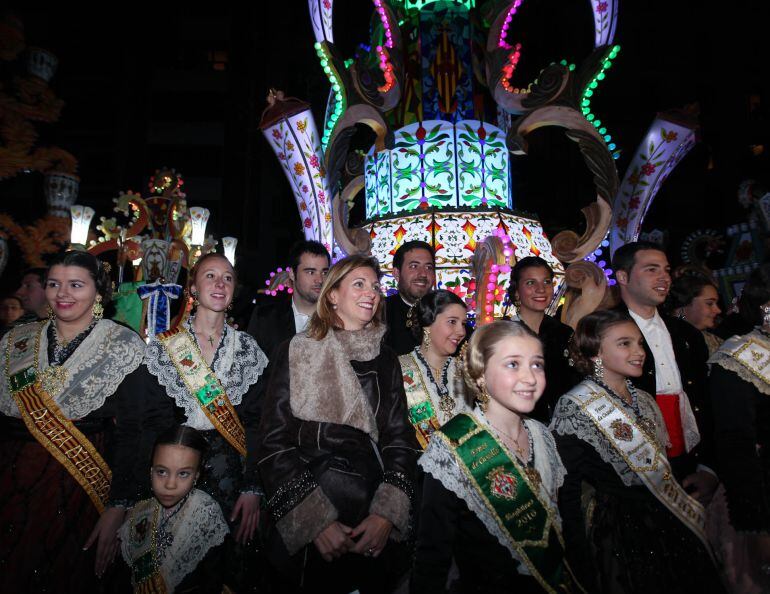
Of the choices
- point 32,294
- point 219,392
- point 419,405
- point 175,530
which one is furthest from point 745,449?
point 32,294

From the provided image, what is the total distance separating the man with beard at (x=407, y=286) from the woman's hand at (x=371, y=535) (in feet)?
6.17

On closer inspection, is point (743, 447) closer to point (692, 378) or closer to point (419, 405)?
point (692, 378)

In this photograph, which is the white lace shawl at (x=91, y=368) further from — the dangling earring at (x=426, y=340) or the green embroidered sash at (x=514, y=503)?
the green embroidered sash at (x=514, y=503)

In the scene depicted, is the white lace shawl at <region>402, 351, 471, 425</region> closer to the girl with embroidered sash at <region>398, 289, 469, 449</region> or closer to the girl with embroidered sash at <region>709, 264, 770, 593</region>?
the girl with embroidered sash at <region>398, 289, 469, 449</region>

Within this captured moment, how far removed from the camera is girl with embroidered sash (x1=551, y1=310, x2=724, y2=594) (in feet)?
7.96

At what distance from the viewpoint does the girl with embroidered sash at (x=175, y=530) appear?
2.59 meters

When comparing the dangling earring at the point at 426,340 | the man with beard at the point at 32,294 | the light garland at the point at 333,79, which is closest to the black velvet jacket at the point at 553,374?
the dangling earring at the point at 426,340

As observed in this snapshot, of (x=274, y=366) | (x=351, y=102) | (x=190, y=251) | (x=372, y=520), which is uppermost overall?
(x=351, y=102)

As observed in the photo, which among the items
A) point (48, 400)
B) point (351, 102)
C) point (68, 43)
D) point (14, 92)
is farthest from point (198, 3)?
point (48, 400)

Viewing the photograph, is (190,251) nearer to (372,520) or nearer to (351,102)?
(351,102)

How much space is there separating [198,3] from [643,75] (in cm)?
2118

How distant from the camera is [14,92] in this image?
9.72 meters

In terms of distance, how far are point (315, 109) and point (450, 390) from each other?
26.1 feet

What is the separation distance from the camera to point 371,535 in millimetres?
2174
